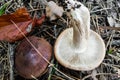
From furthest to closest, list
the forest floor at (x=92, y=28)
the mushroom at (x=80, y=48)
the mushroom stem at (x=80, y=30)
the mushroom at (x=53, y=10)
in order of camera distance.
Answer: the mushroom at (x=53, y=10), the forest floor at (x=92, y=28), the mushroom at (x=80, y=48), the mushroom stem at (x=80, y=30)

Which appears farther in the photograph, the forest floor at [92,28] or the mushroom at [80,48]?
the forest floor at [92,28]

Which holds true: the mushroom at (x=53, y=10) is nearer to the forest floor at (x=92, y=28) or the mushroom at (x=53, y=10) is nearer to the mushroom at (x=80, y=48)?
the forest floor at (x=92, y=28)

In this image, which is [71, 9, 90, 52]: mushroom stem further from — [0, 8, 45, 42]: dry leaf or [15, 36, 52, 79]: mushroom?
[0, 8, 45, 42]: dry leaf

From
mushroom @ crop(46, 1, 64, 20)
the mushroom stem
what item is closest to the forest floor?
mushroom @ crop(46, 1, 64, 20)

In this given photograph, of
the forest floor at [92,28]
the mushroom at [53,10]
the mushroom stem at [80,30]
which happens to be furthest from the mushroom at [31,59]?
the mushroom at [53,10]

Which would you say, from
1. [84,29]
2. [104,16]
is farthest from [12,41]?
[104,16]

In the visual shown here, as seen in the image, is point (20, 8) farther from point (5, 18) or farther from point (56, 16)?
point (56, 16)
